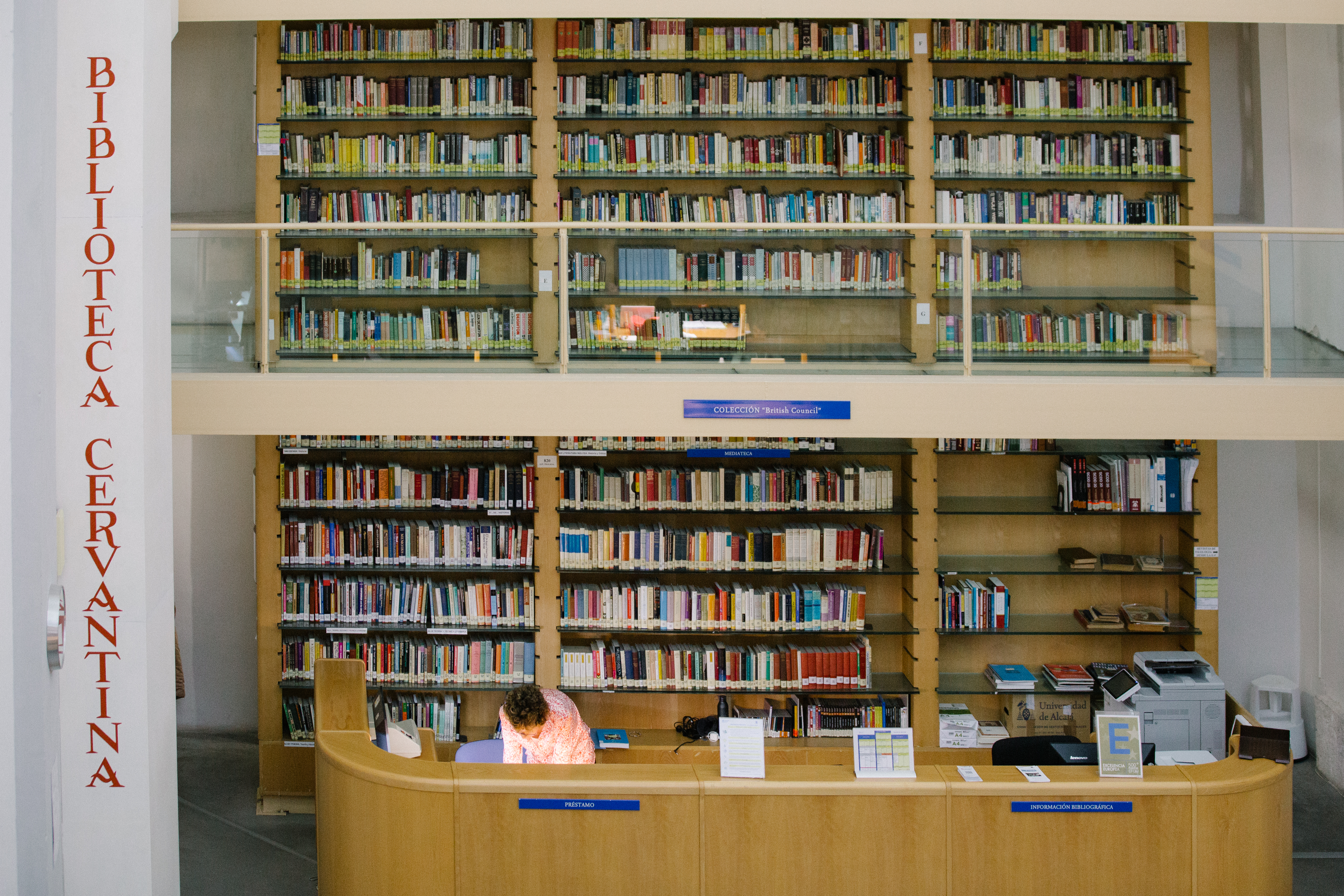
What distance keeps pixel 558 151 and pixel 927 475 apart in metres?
2.84

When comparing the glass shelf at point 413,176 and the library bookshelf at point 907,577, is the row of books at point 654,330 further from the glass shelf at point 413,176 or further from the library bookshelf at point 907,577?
the glass shelf at point 413,176

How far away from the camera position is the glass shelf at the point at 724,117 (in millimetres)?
7434

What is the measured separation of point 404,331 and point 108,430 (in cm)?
152

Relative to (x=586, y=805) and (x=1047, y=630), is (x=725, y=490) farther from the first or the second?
(x=586, y=805)

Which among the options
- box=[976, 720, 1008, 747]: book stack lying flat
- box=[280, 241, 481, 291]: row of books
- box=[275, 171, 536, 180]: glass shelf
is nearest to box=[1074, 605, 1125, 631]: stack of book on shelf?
box=[976, 720, 1008, 747]: book stack lying flat

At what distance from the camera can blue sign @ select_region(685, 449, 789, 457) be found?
288 inches

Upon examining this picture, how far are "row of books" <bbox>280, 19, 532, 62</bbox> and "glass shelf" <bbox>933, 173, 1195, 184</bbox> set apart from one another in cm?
258

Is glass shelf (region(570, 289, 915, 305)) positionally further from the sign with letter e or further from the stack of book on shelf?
the stack of book on shelf

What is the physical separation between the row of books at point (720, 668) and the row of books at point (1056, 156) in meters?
2.85

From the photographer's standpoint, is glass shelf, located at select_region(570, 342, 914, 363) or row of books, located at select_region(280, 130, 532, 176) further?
row of books, located at select_region(280, 130, 532, 176)

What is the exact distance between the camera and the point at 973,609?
743 cm

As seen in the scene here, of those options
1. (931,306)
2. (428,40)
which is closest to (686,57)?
(428,40)

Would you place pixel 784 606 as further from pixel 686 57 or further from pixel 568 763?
pixel 686 57

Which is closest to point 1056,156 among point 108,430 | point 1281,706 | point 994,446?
point 994,446
